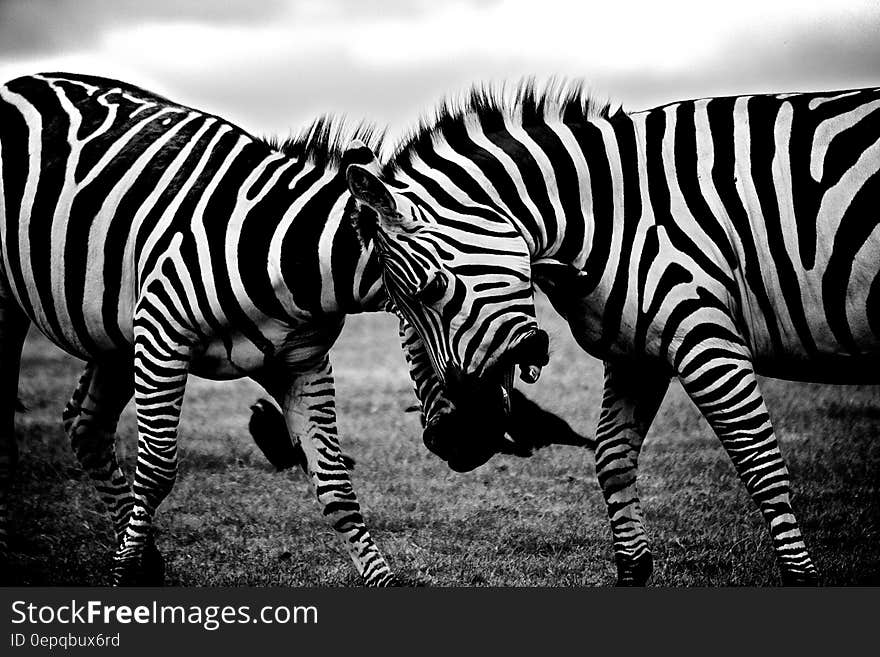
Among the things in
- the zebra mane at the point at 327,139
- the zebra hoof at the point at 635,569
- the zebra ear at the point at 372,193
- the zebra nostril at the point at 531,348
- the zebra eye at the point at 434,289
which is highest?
the zebra mane at the point at 327,139

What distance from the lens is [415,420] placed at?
8203mm

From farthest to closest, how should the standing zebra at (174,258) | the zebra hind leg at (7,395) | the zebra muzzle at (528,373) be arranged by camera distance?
the zebra hind leg at (7,395)
the standing zebra at (174,258)
the zebra muzzle at (528,373)

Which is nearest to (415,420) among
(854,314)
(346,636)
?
(346,636)

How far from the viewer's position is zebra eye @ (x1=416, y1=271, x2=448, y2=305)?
13.6 ft

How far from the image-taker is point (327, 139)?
16.1 feet

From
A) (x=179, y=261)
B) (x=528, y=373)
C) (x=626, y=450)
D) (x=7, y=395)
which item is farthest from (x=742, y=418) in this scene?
(x=7, y=395)

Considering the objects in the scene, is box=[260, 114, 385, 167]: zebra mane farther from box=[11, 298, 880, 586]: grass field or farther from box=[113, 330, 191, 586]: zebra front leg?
box=[11, 298, 880, 586]: grass field

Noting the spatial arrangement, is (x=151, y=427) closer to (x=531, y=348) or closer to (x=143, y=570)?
(x=143, y=570)

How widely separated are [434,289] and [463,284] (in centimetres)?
12

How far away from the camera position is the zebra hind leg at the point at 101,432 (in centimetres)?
559

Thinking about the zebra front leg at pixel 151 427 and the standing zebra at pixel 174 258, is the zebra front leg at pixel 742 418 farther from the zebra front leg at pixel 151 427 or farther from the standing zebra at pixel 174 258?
the zebra front leg at pixel 151 427

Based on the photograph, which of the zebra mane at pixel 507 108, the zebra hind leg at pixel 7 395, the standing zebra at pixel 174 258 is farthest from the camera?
the zebra hind leg at pixel 7 395

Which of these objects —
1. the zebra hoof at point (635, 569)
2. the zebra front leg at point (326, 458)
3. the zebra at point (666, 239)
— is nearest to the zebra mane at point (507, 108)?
the zebra at point (666, 239)

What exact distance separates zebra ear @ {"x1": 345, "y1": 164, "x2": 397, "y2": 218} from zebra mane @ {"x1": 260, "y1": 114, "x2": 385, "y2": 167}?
0.67 m
